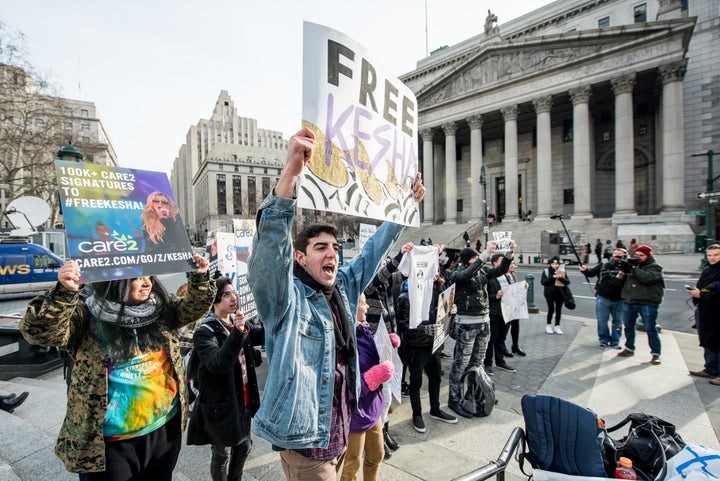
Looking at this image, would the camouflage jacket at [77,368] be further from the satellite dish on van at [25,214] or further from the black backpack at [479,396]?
the satellite dish on van at [25,214]

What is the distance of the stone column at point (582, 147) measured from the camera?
1096 inches

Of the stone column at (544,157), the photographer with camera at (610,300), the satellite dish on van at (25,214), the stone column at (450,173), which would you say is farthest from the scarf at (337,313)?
the stone column at (450,173)

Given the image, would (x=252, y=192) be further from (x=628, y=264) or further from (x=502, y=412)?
(x=502, y=412)

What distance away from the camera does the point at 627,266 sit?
21.9 feet

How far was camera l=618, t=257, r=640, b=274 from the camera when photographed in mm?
6527

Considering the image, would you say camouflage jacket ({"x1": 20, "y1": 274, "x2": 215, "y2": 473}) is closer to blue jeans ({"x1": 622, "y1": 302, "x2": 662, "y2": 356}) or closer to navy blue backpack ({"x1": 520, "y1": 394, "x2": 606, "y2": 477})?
navy blue backpack ({"x1": 520, "y1": 394, "x2": 606, "y2": 477})

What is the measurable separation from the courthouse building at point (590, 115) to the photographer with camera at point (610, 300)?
21.0 m

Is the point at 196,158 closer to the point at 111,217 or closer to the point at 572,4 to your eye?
the point at 572,4

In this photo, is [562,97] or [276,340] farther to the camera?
[562,97]

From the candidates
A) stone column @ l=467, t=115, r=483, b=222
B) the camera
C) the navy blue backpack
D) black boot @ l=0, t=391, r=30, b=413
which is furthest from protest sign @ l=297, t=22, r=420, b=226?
stone column @ l=467, t=115, r=483, b=222

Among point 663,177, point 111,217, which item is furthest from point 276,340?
point 663,177

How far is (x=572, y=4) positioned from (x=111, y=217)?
47500 millimetres

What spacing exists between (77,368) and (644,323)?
321 inches

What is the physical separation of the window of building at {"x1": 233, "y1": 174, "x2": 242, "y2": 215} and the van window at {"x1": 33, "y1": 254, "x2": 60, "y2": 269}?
80362 mm
